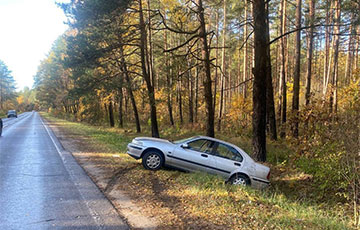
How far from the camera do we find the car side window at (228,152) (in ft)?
26.7

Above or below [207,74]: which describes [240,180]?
below

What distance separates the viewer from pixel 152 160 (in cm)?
847

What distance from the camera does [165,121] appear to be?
31.0m

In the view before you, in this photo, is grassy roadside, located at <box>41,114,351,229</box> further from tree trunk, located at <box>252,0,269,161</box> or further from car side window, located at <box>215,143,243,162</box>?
tree trunk, located at <box>252,0,269,161</box>

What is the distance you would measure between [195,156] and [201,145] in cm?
44

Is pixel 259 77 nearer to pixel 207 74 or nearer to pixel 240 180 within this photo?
pixel 207 74

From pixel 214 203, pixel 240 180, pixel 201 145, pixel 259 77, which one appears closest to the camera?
pixel 214 203

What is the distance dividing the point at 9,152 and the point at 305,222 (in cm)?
1168

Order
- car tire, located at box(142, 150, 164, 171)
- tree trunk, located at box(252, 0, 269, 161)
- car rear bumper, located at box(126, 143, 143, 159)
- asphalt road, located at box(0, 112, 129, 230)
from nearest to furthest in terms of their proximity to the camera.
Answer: asphalt road, located at box(0, 112, 129, 230)
car tire, located at box(142, 150, 164, 171)
car rear bumper, located at box(126, 143, 143, 159)
tree trunk, located at box(252, 0, 269, 161)

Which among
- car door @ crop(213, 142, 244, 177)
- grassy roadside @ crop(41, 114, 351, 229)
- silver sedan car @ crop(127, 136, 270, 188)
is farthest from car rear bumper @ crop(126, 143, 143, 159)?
car door @ crop(213, 142, 244, 177)

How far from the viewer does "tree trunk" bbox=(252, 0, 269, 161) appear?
376 inches

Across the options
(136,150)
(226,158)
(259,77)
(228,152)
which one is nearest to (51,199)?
(136,150)

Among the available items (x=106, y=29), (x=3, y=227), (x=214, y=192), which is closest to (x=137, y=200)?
(x=214, y=192)

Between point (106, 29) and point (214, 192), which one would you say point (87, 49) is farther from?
point (214, 192)
